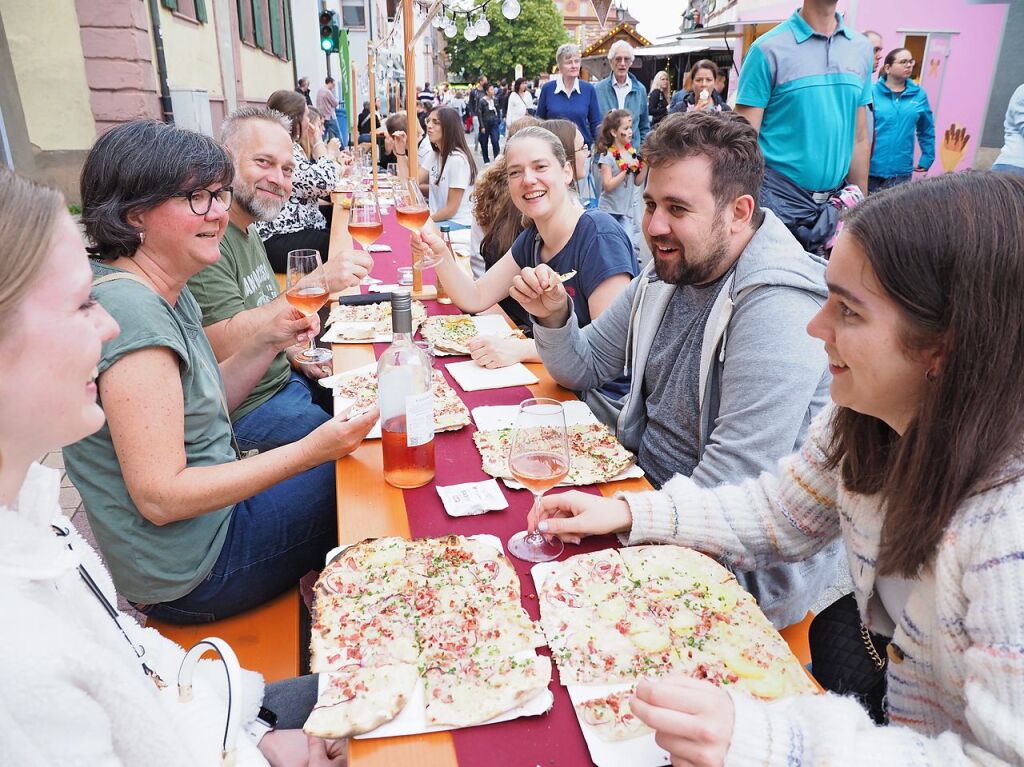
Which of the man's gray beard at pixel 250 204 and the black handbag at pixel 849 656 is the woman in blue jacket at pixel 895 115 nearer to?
the man's gray beard at pixel 250 204

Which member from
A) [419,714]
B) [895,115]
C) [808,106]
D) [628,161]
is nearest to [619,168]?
[628,161]

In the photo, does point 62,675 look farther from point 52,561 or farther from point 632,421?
point 632,421

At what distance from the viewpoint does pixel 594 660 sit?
1.16 meters

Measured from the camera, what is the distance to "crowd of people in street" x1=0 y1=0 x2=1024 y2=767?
3.10 feet

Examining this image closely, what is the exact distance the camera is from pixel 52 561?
38.4 inches

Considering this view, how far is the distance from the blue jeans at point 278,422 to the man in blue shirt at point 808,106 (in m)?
2.76

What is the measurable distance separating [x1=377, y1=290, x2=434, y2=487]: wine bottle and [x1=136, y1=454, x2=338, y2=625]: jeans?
461mm

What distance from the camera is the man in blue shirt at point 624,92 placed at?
8.75m

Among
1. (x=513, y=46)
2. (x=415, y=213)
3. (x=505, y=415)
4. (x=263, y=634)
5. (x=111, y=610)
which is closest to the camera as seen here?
(x=111, y=610)

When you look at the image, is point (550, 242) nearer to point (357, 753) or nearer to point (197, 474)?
point (197, 474)

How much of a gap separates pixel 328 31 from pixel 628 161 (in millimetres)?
16155

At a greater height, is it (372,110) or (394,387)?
(372,110)

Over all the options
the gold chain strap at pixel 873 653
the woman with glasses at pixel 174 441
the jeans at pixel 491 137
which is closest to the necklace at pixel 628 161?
the woman with glasses at pixel 174 441

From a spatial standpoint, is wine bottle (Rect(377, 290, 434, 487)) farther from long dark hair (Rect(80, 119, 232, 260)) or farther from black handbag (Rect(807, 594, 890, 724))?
black handbag (Rect(807, 594, 890, 724))
